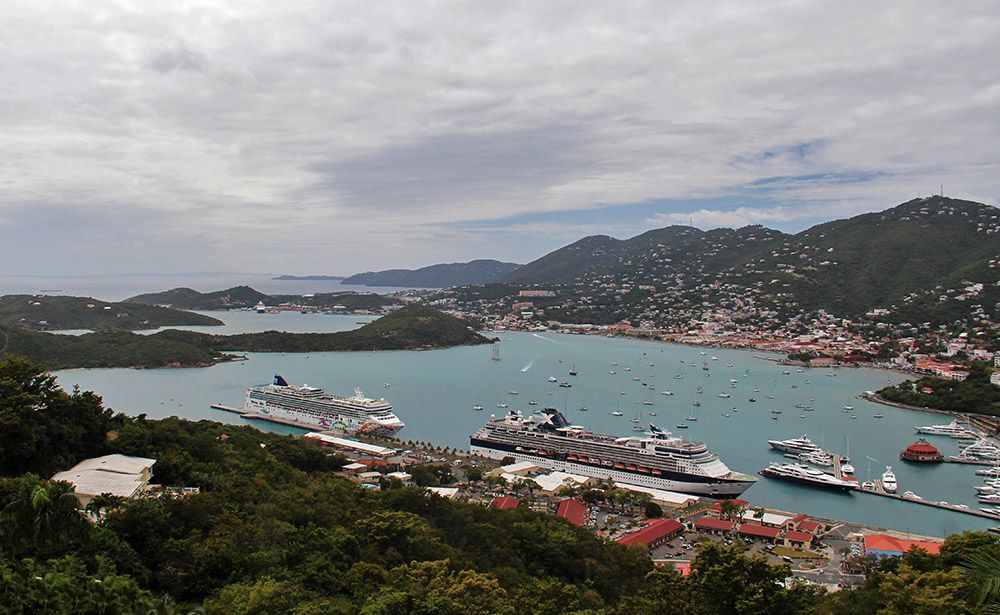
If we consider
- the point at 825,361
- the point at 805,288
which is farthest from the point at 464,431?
the point at 805,288

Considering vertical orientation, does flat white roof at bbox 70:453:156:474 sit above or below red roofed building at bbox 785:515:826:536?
above

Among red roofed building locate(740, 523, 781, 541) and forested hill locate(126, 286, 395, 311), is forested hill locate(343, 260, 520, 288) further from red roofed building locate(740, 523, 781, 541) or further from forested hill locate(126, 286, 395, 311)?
red roofed building locate(740, 523, 781, 541)

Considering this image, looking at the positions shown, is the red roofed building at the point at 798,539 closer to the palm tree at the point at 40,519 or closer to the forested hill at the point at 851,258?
the palm tree at the point at 40,519

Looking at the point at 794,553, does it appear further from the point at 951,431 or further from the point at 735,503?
the point at 951,431

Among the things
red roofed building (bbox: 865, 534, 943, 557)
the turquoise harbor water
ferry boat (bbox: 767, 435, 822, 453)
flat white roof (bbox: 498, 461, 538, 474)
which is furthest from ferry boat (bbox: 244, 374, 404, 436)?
red roofed building (bbox: 865, 534, 943, 557)

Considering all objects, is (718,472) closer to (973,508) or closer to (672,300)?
(973,508)

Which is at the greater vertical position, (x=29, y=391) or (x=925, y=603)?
(x=29, y=391)
